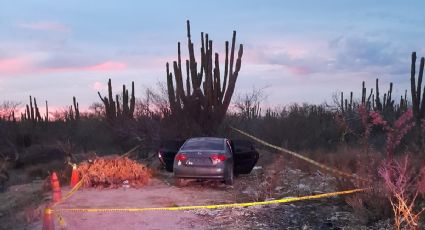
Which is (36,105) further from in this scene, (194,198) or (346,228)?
(346,228)

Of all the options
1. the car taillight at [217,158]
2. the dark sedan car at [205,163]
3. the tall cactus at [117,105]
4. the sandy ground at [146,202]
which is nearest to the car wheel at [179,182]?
the sandy ground at [146,202]

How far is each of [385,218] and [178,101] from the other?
17502 mm

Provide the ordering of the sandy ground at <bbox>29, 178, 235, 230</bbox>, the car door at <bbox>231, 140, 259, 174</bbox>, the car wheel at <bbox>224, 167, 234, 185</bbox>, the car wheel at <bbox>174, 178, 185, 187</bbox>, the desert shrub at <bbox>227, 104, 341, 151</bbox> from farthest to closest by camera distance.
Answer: the desert shrub at <bbox>227, 104, 341, 151</bbox> < the car door at <bbox>231, 140, 259, 174</bbox> < the car wheel at <bbox>174, 178, 185, 187</bbox> < the car wheel at <bbox>224, 167, 234, 185</bbox> < the sandy ground at <bbox>29, 178, 235, 230</bbox>

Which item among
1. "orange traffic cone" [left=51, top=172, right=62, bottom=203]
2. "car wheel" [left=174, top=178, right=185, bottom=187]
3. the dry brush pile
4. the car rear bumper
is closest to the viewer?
"orange traffic cone" [left=51, top=172, right=62, bottom=203]

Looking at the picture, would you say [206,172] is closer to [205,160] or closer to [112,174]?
[205,160]

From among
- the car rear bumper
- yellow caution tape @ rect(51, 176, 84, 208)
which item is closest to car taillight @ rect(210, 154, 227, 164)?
the car rear bumper

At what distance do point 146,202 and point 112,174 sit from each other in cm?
345

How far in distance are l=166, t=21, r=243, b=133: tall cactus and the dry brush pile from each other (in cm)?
820

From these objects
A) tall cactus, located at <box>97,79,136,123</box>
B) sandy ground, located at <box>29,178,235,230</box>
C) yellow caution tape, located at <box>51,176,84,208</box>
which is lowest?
sandy ground, located at <box>29,178,235,230</box>

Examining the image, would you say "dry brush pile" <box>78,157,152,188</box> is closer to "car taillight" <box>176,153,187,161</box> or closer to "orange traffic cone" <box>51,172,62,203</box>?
"car taillight" <box>176,153,187,161</box>

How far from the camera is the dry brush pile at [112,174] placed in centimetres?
1753

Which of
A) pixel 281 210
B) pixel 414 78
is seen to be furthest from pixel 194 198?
pixel 414 78

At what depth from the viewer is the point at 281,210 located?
12.6 metres

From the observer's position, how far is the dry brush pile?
57.5ft
